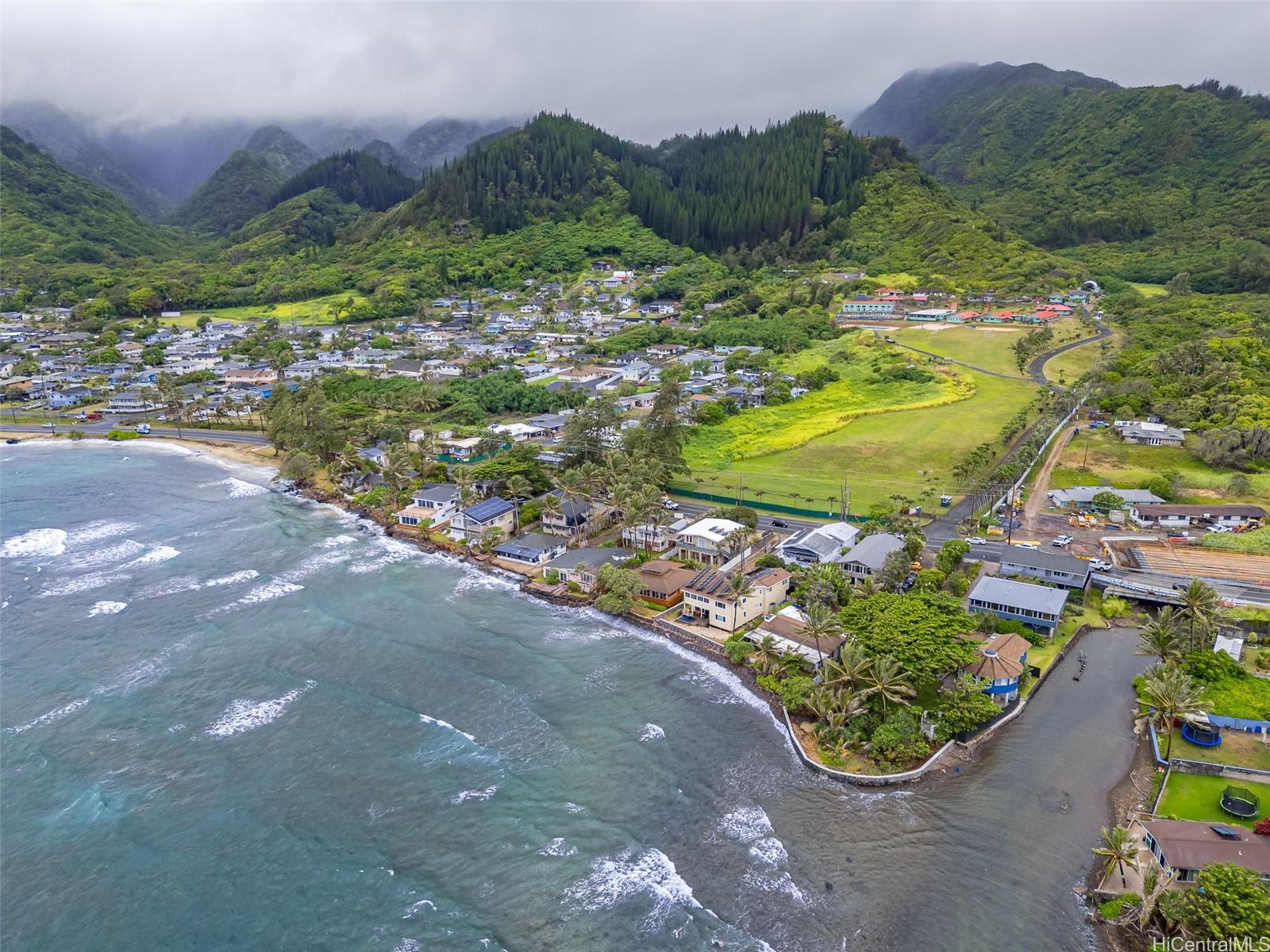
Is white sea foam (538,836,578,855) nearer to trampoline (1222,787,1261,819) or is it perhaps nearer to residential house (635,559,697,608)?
residential house (635,559,697,608)

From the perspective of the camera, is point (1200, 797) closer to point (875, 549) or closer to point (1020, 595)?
point (1020, 595)

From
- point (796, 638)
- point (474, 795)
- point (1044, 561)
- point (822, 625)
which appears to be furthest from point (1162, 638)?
point (474, 795)

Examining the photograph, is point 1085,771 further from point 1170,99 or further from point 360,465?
point 1170,99

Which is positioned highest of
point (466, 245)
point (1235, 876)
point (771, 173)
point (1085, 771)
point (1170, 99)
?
point (1170, 99)

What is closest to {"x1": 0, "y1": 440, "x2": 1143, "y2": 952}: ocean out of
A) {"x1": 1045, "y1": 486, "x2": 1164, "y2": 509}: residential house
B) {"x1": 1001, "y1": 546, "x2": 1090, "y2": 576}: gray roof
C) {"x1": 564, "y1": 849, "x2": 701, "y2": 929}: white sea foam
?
{"x1": 564, "y1": 849, "x2": 701, "y2": 929}: white sea foam

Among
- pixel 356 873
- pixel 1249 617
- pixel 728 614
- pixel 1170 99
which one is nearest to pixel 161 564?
pixel 356 873

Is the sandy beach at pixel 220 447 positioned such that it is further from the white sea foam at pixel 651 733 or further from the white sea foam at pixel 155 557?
the white sea foam at pixel 651 733
